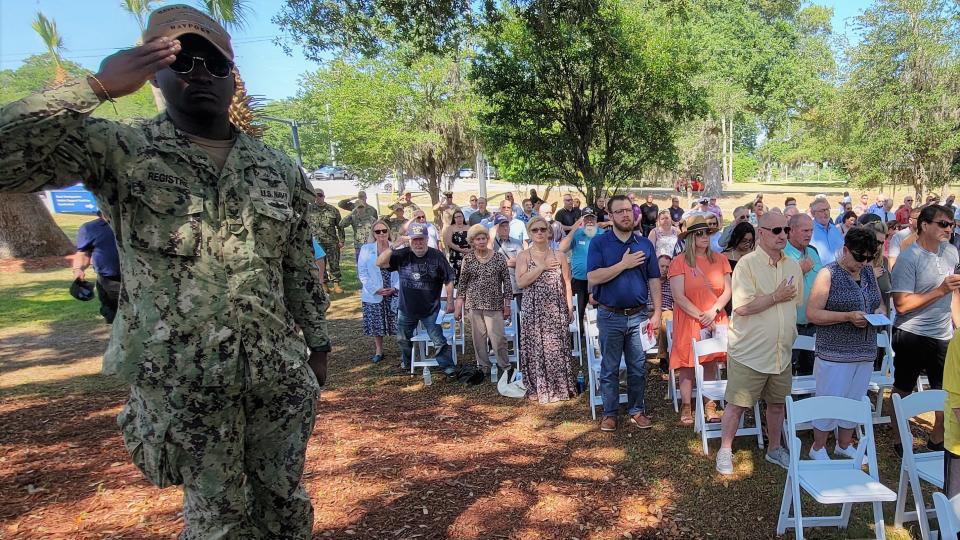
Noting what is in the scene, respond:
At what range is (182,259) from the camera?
1815mm

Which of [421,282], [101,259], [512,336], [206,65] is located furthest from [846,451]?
[101,259]

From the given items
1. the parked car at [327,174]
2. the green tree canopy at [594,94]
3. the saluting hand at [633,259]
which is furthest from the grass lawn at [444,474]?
the parked car at [327,174]

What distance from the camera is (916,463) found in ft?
10.7

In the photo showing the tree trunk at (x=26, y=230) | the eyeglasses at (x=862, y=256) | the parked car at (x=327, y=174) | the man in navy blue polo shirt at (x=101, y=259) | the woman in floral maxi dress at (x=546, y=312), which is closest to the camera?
the eyeglasses at (x=862, y=256)

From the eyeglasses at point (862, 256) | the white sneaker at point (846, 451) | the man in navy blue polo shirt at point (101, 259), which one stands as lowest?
the white sneaker at point (846, 451)

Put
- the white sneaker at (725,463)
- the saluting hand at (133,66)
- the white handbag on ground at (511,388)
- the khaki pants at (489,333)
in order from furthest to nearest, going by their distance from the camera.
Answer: the khaki pants at (489,333) < the white handbag on ground at (511,388) < the white sneaker at (725,463) < the saluting hand at (133,66)

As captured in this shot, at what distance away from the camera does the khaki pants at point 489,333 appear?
254 inches

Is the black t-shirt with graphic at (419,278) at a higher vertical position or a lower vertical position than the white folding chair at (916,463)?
higher

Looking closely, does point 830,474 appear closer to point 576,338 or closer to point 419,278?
point 576,338

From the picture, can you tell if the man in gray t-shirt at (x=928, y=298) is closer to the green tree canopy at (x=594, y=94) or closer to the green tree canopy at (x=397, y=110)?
the green tree canopy at (x=594, y=94)

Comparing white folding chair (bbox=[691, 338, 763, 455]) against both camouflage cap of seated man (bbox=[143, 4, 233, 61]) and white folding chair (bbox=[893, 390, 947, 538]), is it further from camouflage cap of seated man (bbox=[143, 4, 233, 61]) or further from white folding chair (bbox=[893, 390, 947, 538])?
camouflage cap of seated man (bbox=[143, 4, 233, 61])

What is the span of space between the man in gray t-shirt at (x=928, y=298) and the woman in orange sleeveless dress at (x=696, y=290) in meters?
1.31

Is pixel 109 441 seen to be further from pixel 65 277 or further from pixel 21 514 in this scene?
pixel 65 277

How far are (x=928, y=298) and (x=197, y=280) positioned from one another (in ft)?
15.9
